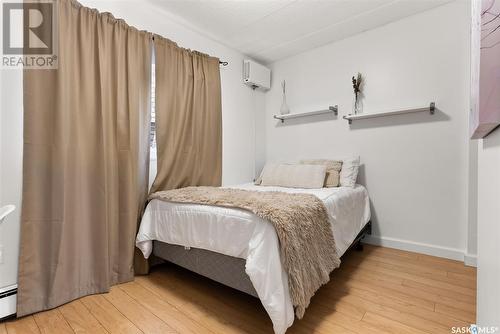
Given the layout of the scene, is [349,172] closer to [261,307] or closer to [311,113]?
[311,113]

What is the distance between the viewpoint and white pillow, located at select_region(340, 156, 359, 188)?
101 inches

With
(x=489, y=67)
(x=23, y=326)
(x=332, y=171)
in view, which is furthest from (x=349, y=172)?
(x=23, y=326)

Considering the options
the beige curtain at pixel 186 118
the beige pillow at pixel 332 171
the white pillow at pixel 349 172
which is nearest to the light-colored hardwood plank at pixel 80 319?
the beige curtain at pixel 186 118

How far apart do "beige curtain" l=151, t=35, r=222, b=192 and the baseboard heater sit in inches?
43.5

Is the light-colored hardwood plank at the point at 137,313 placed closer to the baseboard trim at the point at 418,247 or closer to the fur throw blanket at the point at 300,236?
the fur throw blanket at the point at 300,236

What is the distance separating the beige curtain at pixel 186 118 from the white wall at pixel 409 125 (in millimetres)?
1321

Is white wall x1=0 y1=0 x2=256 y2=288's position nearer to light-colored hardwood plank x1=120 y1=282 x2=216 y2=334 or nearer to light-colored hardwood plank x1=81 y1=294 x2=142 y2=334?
light-colored hardwood plank x1=81 y1=294 x2=142 y2=334

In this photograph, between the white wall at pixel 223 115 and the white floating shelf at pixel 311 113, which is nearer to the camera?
the white wall at pixel 223 115

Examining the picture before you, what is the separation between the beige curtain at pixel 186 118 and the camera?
2328mm

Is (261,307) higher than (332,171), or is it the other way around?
(332,171)

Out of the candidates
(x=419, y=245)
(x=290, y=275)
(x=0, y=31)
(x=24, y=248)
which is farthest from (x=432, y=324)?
(x=0, y=31)

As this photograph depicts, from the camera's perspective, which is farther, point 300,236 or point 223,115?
point 223,115

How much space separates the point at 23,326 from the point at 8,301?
200mm

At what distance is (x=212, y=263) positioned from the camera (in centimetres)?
163
